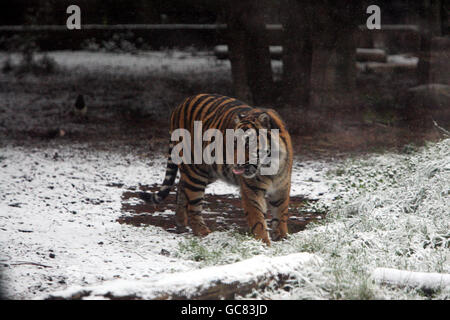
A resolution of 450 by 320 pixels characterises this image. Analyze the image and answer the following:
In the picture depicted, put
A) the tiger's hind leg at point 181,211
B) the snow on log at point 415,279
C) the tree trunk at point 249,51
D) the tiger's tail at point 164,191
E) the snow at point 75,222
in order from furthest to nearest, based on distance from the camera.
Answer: the tree trunk at point 249,51, the tiger's hind leg at point 181,211, the tiger's tail at point 164,191, the snow at point 75,222, the snow on log at point 415,279

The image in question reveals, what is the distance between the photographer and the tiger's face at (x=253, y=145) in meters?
4.64

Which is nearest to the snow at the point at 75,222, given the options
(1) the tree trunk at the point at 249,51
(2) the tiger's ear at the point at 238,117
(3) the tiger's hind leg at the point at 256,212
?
(3) the tiger's hind leg at the point at 256,212

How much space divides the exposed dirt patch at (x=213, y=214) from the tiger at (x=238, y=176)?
23 centimetres

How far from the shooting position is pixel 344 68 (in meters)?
9.94

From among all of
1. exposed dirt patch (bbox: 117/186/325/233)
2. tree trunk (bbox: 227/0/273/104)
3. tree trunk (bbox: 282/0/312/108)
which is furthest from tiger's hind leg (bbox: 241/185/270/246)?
tree trunk (bbox: 282/0/312/108)

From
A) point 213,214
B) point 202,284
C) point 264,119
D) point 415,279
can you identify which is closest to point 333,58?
point 213,214

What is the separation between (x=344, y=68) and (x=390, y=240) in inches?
225

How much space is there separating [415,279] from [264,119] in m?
1.67

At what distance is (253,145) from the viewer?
463cm

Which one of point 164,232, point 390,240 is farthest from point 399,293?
point 164,232

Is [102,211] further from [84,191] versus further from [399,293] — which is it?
[399,293]

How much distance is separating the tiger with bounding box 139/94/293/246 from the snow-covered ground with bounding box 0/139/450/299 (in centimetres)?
24

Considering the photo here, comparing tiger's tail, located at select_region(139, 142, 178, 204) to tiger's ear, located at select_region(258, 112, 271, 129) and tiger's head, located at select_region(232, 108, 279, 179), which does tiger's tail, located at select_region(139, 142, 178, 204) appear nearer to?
tiger's head, located at select_region(232, 108, 279, 179)

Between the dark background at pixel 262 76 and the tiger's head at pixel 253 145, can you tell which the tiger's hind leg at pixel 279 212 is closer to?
the tiger's head at pixel 253 145
